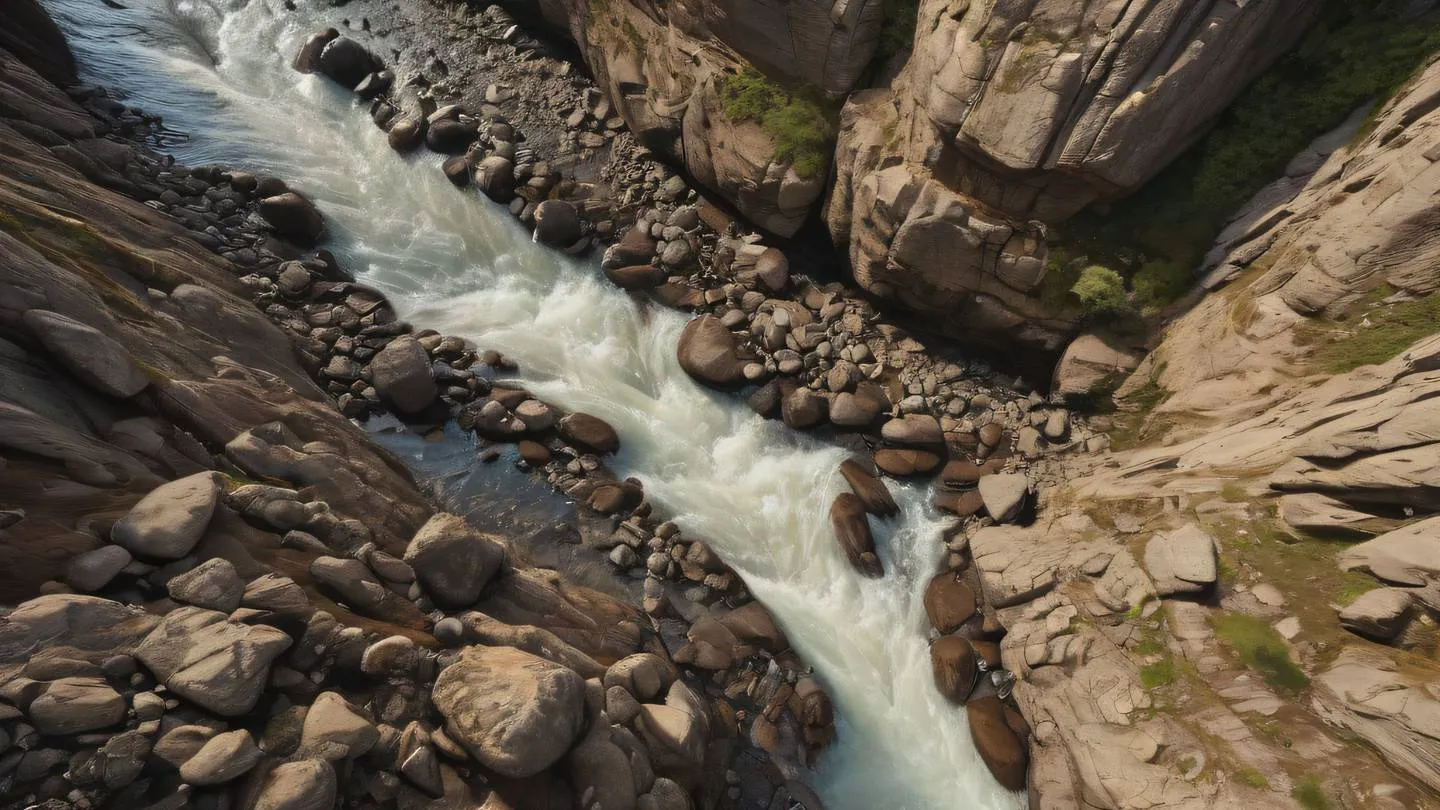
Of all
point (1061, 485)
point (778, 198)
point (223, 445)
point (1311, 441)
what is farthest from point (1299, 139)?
point (223, 445)

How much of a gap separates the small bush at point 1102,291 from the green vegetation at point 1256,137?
492 millimetres

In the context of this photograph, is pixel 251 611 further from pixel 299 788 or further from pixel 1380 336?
pixel 1380 336

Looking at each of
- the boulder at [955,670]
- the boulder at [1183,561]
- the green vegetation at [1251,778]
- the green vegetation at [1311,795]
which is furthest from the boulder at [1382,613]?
the boulder at [955,670]

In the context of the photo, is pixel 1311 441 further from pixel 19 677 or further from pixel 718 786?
pixel 19 677

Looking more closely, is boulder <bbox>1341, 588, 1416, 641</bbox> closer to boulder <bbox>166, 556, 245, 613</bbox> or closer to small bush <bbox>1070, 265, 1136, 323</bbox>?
small bush <bbox>1070, 265, 1136, 323</bbox>

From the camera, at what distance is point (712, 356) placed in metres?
21.0

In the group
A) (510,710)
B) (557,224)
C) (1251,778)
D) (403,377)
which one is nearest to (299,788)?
(510,710)

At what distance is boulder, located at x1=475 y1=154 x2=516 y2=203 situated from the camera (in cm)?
2492

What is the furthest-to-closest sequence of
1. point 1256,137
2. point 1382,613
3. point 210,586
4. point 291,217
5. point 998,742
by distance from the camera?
1. point 291,217
2. point 1256,137
3. point 998,742
4. point 1382,613
5. point 210,586

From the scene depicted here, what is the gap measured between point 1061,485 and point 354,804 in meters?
17.6

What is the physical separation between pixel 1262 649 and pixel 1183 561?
2008 mm

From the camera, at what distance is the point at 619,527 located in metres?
17.7

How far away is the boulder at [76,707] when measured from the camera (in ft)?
23.7

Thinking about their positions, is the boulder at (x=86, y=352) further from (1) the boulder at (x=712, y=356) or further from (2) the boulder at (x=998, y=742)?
(2) the boulder at (x=998, y=742)
